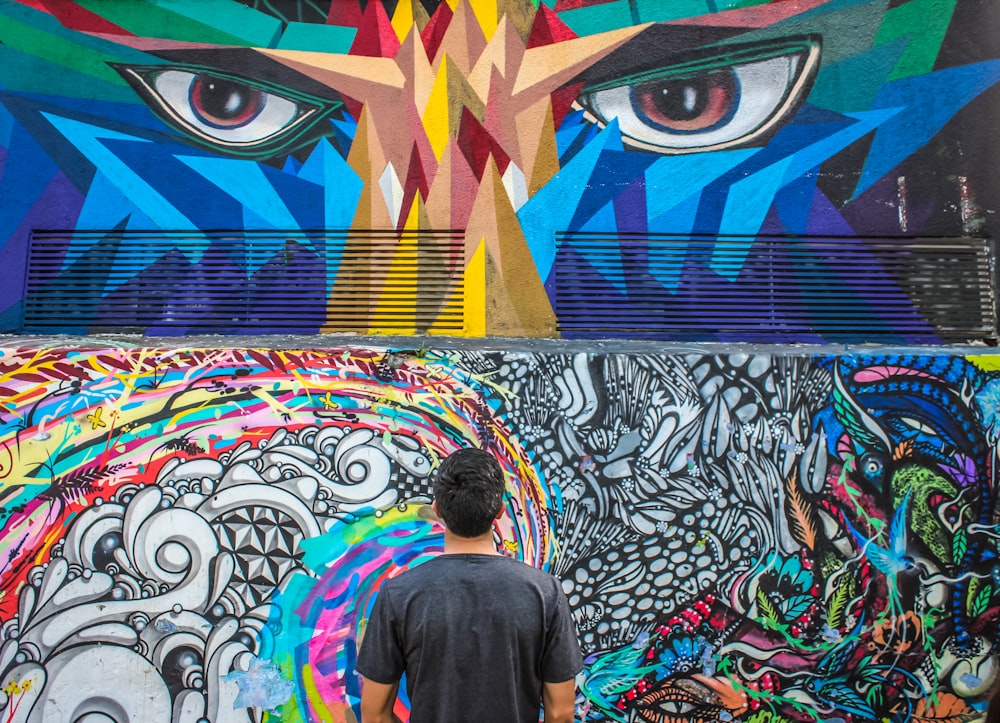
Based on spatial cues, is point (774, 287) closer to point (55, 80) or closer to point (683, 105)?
point (683, 105)

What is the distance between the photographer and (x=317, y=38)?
5.19 meters

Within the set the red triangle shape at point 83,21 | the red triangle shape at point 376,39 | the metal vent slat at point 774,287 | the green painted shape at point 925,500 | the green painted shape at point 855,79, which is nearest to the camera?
the green painted shape at point 925,500

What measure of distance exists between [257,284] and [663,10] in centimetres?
345

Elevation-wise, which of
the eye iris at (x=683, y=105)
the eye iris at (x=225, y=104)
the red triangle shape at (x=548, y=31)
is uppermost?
the red triangle shape at (x=548, y=31)

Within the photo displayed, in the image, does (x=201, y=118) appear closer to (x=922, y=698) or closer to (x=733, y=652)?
(x=733, y=652)

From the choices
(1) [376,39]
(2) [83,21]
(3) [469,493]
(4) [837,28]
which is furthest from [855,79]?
(2) [83,21]

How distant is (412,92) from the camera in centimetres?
513

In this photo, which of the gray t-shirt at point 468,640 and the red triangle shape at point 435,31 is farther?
the red triangle shape at point 435,31

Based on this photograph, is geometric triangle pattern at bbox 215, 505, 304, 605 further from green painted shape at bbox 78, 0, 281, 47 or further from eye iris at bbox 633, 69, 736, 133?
eye iris at bbox 633, 69, 736, 133

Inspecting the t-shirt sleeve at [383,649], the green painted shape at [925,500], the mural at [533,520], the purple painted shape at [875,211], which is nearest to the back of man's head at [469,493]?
the t-shirt sleeve at [383,649]

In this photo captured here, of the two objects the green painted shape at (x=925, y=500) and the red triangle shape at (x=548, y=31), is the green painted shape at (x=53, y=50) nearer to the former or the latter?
the red triangle shape at (x=548, y=31)

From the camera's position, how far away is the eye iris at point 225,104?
17.0 feet

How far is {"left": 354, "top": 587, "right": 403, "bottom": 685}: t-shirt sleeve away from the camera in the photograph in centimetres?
238

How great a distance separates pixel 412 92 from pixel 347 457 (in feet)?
8.59
